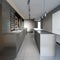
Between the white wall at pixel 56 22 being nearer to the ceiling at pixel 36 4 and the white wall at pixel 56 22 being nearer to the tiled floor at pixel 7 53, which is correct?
the ceiling at pixel 36 4

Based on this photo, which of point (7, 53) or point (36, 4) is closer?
point (7, 53)

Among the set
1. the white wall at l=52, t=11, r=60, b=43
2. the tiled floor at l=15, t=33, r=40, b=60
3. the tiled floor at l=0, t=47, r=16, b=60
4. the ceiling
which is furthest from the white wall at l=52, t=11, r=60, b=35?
the tiled floor at l=0, t=47, r=16, b=60

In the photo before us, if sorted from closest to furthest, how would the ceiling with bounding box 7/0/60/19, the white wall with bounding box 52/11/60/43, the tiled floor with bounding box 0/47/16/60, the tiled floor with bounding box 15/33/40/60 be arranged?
1. the tiled floor with bounding box 0/47/16/60
2. the tiled floor with bounding box 15/33/40/60
3. the ceiling with bounding box 7/0/60/19
4. the white wall with bounding box 52/11/60/43

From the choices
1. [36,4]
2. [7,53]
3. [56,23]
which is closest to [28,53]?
[7,53]

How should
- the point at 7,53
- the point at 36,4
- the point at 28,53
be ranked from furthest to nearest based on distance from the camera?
the point at 36,4
the point at 28,53
the point at 7,53

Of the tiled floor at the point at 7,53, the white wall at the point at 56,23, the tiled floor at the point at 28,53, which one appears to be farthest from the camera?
the white wall at the point at 56,23

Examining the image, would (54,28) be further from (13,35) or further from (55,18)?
(13,35)

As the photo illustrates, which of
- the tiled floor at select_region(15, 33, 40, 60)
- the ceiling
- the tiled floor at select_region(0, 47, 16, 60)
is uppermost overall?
the ceiling

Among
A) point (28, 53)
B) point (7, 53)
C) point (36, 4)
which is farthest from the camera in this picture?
point (36, 4)

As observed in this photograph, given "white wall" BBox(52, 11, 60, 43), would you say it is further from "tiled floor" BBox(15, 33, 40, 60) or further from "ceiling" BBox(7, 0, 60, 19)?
"tiled floor" BBox(15, 33, 40, 60)

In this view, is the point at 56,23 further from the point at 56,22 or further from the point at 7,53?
the point at 7,53

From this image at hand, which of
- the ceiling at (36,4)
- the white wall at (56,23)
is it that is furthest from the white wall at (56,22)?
the ceiling at (36,4)

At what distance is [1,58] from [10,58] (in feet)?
1.93

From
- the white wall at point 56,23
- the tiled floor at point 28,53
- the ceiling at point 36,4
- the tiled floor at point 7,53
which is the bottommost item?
the tiled floor at point 28,53
